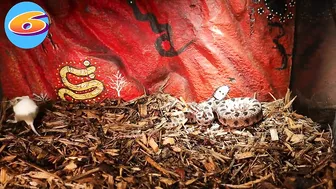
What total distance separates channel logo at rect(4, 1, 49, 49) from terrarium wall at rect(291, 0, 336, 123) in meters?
2.15

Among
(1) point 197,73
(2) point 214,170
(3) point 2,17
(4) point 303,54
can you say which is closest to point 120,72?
(1) point 197,73

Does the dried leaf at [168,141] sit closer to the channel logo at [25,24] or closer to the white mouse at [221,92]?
the white mouse at [221,92]

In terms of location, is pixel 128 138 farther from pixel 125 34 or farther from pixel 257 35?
pixel 257 35

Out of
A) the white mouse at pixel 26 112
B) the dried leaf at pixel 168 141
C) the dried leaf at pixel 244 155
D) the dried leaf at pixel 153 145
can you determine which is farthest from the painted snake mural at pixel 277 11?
the white mouse at pixel 26 112

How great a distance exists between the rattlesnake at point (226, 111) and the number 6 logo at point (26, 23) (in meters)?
1.51

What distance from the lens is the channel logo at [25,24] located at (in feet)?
10.5

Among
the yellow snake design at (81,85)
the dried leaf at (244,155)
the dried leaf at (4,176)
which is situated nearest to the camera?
the dried leaf at (4,176)

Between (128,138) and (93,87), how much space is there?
761 mm

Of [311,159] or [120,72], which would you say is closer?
[311,159]

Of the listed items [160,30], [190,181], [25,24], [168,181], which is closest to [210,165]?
[190,181]

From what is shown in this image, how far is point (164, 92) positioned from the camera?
11.9 ft

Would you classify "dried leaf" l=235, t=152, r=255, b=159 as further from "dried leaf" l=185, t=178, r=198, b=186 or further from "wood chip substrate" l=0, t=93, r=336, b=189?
"dried leaf" l=185, t=178, r=198, b=186

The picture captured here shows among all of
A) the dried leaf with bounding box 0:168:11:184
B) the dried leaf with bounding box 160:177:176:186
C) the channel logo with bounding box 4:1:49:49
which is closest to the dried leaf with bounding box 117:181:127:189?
the dried leaf with bounding box 160:177:176:186

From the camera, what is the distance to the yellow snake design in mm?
3510
